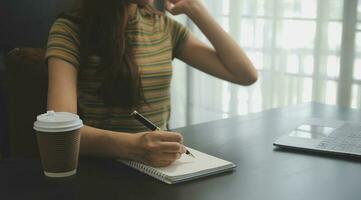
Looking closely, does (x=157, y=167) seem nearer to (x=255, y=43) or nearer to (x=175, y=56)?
(x=175, y=56)

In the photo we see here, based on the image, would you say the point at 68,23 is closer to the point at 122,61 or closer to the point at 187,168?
the point at 122,61

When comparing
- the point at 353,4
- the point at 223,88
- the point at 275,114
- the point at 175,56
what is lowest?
the point at 223,88

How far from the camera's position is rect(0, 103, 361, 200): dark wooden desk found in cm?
102

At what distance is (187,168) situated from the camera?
1.15 m

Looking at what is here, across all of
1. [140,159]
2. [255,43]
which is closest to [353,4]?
[255,43]

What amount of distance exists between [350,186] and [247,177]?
22 centimetres

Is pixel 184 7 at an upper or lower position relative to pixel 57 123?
upper

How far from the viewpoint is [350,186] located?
109cm

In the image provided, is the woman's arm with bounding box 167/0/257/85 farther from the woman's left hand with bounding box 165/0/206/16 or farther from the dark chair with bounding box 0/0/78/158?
the dark chair with bounding box 0/0/78/158

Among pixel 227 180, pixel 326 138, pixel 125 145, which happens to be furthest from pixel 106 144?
pixel 326 138

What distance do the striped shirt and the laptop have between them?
0.51 metres

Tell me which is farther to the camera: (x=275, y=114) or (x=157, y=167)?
(x=275, y=114)

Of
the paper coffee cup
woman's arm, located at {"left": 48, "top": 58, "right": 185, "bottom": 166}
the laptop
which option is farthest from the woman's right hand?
the laptop

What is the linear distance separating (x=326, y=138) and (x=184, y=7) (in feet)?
2.44
